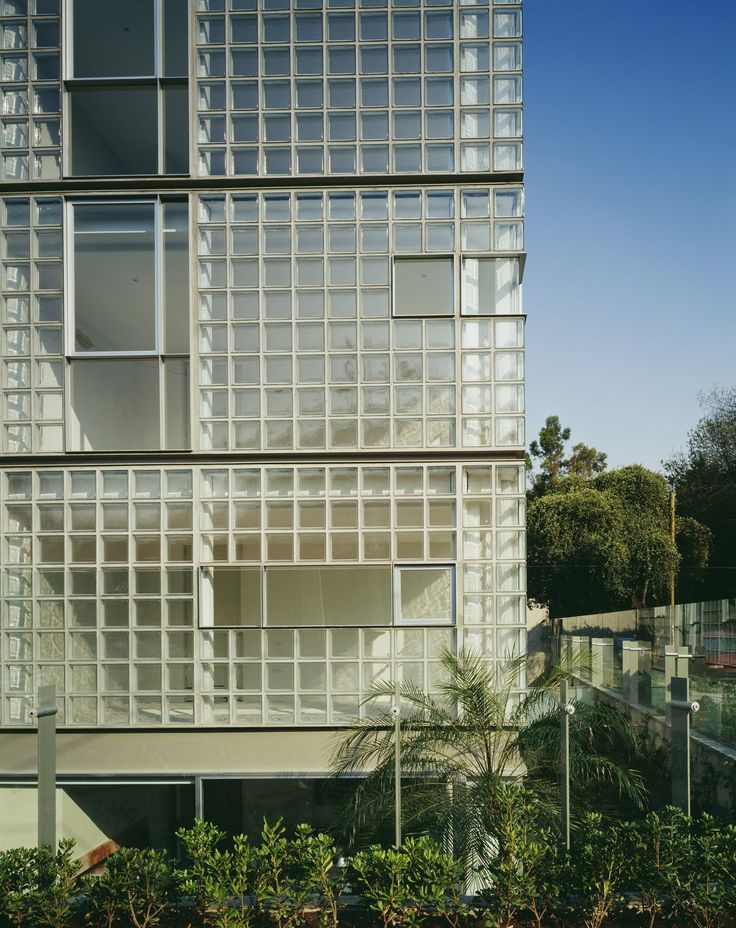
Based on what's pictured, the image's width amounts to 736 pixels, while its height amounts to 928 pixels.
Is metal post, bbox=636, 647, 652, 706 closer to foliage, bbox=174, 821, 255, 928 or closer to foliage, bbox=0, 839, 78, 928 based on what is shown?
foliage, bbox=174, 821, 255, 928

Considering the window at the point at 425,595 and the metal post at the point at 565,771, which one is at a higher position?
the window at the point at 425,595

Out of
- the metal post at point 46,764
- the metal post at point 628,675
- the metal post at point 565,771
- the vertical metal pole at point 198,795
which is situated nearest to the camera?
the metal post at point 46,764

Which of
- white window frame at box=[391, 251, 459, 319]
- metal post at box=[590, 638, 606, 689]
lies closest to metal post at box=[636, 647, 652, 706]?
metal post at box=[590, 638, 606, 689]

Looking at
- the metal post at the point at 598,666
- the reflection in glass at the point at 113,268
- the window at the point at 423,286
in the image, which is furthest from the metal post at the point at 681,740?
the reflection in glass at the point at 113,268

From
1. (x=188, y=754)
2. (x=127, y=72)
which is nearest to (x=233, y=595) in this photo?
(x=188, y=754)

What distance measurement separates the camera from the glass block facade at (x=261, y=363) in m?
7.28

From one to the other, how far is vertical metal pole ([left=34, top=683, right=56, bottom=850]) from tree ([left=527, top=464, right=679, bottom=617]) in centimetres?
2064

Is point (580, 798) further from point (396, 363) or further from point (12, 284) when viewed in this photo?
point (12, 284)

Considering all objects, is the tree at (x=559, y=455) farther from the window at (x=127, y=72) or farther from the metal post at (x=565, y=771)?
the metal post at (x=565, y=771)

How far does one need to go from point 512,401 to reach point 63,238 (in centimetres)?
482

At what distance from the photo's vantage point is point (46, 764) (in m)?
5.59

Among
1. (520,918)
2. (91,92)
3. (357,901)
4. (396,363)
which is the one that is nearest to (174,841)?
(357,901)

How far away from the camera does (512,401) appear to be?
7352 mm

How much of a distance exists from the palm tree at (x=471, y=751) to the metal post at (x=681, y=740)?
782 millimetres
